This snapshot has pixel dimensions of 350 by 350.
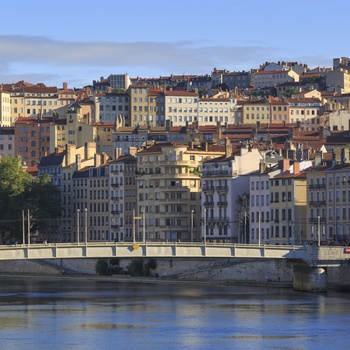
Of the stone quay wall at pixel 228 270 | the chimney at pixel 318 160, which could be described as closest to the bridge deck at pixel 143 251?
the stone quay wall at pixel 228 270

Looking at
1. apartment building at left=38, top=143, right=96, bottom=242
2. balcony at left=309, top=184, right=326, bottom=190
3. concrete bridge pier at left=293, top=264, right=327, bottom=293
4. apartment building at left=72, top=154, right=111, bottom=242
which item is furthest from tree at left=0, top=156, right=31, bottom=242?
concrete bridge pier at left=293, top=264, right=327, bottom=293

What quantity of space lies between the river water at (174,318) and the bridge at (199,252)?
2.00 metres

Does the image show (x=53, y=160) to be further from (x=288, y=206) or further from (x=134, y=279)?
(x=288, y=206)

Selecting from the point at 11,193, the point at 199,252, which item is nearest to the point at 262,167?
the point at 11,193

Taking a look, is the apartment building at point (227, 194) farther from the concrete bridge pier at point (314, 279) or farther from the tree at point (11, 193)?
the concrete bridge pier at point (314, 279)

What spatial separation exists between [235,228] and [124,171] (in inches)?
832

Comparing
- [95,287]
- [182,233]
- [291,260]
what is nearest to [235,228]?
[182,233]

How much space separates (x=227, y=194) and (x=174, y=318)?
51.7 m

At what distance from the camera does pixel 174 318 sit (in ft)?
324

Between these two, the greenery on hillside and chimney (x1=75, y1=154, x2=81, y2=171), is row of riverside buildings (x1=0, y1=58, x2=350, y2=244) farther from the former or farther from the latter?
the greenery on hillside

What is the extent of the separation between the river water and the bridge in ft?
6.55

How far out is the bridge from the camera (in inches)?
4348

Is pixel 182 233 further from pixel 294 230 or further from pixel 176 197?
pixel 294 230

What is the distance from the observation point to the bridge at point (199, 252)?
362ft
